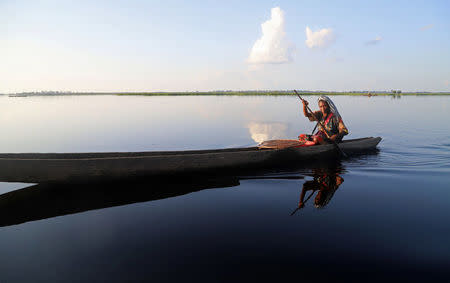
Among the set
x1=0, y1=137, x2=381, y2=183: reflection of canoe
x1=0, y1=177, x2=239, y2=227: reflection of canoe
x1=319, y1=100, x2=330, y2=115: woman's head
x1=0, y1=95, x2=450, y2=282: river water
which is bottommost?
x1=0, y1=95, x2=450, y2=282: river water

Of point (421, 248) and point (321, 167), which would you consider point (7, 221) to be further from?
point (321, 167)

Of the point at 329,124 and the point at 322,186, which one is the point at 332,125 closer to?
the point at 329,124

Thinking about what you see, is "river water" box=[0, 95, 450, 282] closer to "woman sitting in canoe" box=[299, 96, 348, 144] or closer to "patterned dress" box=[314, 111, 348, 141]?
"woman sitting in canoe" box=[299, 96, 348, 144]

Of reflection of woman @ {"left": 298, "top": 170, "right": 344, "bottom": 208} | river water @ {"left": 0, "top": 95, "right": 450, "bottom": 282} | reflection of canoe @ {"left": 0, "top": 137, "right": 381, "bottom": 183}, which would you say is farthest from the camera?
reflection of woman @ {"left": 298, "top": 170, "right": 344, "bottom": 208}

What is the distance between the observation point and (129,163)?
5426 millimetres

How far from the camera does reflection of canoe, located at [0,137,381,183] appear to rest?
471 cm

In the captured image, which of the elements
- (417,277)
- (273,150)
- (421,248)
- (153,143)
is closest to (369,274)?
(417,277)

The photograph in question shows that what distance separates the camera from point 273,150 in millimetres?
6832

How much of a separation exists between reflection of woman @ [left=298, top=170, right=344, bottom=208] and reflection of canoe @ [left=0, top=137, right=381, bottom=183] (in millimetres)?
986

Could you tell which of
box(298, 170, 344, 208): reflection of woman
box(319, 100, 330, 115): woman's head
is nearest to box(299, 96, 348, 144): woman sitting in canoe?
box(319, 100, 330, 115): woman's head

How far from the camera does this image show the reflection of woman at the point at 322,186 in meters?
5.13

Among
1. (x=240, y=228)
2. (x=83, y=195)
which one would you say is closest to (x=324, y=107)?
(x=240, y=228)

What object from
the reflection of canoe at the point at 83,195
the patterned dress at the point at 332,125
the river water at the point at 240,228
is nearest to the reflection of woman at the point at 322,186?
the river water at the point at 240,228

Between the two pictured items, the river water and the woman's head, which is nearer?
the river water
